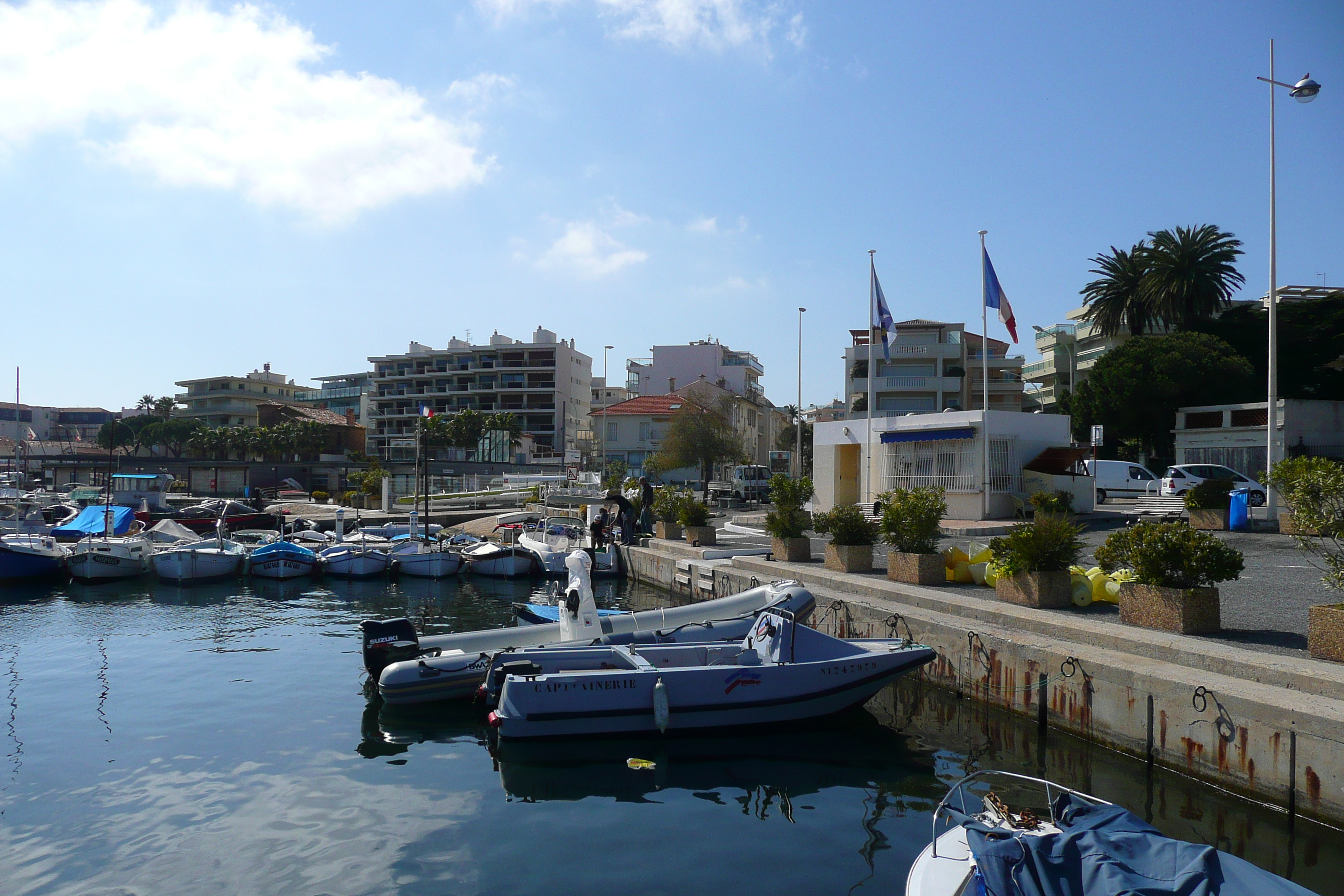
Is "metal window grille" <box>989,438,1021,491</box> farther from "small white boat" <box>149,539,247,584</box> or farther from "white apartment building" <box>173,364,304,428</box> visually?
"white apartment building" <box>173,364,304,428</box>

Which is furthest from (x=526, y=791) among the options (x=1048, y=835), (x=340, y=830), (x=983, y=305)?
(x=983, y=305)

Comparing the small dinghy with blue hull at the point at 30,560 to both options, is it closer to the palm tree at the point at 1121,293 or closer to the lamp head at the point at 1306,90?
the lamp head at the point at 1306,90

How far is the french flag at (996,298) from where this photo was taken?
28.6 m

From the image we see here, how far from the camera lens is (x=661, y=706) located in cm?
1152

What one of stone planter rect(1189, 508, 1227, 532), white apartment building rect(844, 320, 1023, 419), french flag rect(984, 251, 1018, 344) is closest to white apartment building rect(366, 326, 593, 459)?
white apartment building rect(844, 320, 1023, 419)

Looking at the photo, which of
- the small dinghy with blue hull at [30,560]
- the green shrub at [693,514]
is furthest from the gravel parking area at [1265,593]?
the small dinghy with blue hull at [30,560]

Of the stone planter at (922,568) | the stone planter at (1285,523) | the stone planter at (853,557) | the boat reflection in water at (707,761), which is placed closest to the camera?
the boat reflection in water at (707,761)

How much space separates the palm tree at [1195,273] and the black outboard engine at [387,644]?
2010 inches

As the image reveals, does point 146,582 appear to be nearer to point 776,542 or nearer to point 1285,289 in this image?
point 776,542

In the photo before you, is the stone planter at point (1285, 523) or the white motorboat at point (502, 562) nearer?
the stone planter at point (1285, 523)

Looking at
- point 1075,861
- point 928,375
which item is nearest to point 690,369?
point 928,375

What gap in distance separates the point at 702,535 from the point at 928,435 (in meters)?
9.30

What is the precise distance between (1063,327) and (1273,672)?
73.4 m

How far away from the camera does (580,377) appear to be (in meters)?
105
